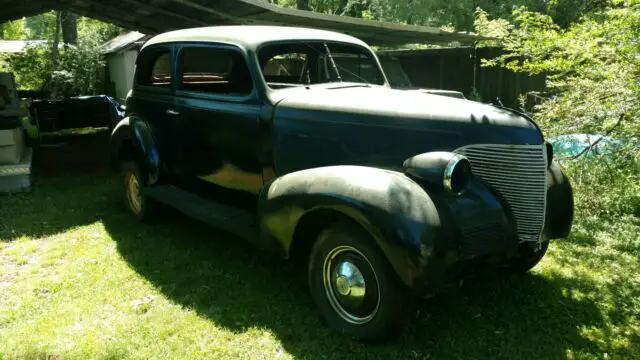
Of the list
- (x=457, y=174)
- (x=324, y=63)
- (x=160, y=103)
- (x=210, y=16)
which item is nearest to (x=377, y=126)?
(x=457, y=174)

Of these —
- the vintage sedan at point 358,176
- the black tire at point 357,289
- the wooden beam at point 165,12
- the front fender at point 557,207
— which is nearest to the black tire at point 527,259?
the vintage sedan at point 358,176

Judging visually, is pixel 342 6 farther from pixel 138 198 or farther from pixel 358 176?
pixel 358 176

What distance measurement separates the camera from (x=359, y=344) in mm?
3053

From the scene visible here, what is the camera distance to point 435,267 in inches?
106

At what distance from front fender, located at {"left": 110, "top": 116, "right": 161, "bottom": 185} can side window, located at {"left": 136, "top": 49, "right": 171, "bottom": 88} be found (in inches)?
17.4

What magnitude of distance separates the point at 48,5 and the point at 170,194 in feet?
28.8

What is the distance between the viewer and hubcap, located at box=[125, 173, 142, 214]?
5580 millimetres

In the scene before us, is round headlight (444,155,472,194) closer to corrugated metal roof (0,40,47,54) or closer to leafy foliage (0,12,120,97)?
leafy foliage (0,12,120,97)

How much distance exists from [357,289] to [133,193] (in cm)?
359

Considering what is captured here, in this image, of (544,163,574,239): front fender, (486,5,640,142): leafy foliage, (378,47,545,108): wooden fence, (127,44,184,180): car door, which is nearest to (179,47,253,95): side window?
(127,44,184,180): car door

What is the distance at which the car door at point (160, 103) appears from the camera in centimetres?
477

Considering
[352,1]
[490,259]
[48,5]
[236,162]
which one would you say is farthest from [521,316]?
[352,1]

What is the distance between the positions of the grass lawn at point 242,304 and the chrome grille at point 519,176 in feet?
2.07

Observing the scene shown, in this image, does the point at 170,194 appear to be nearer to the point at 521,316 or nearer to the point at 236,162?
the point at 236,162
